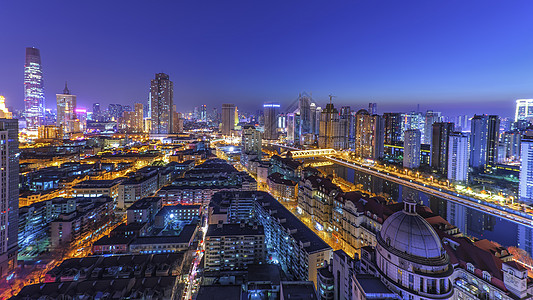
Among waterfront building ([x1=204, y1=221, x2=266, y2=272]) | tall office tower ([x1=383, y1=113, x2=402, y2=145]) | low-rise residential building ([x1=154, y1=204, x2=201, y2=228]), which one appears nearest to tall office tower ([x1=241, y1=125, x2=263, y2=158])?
low-rise residential building ([x1=154, y1=204, x2=201, y2=228])

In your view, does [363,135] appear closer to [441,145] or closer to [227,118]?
[441,145]

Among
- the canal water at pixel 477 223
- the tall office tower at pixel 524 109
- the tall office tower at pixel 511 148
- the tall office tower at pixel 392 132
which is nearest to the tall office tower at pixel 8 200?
the canal water at pixel 477 223

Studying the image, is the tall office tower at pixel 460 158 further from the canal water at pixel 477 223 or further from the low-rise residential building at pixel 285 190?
the low-rise residential building at pixel 285 190

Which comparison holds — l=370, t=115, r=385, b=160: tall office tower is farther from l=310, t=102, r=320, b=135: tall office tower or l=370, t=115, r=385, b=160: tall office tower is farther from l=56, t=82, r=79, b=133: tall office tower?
l=56, t=82, r=79, b=133: tall office tower

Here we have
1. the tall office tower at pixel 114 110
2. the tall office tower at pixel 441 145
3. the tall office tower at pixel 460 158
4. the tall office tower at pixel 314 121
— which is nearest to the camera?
the tall office tower at pixel 460 158

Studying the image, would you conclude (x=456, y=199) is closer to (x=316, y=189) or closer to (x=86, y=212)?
(x=316, y=189)
